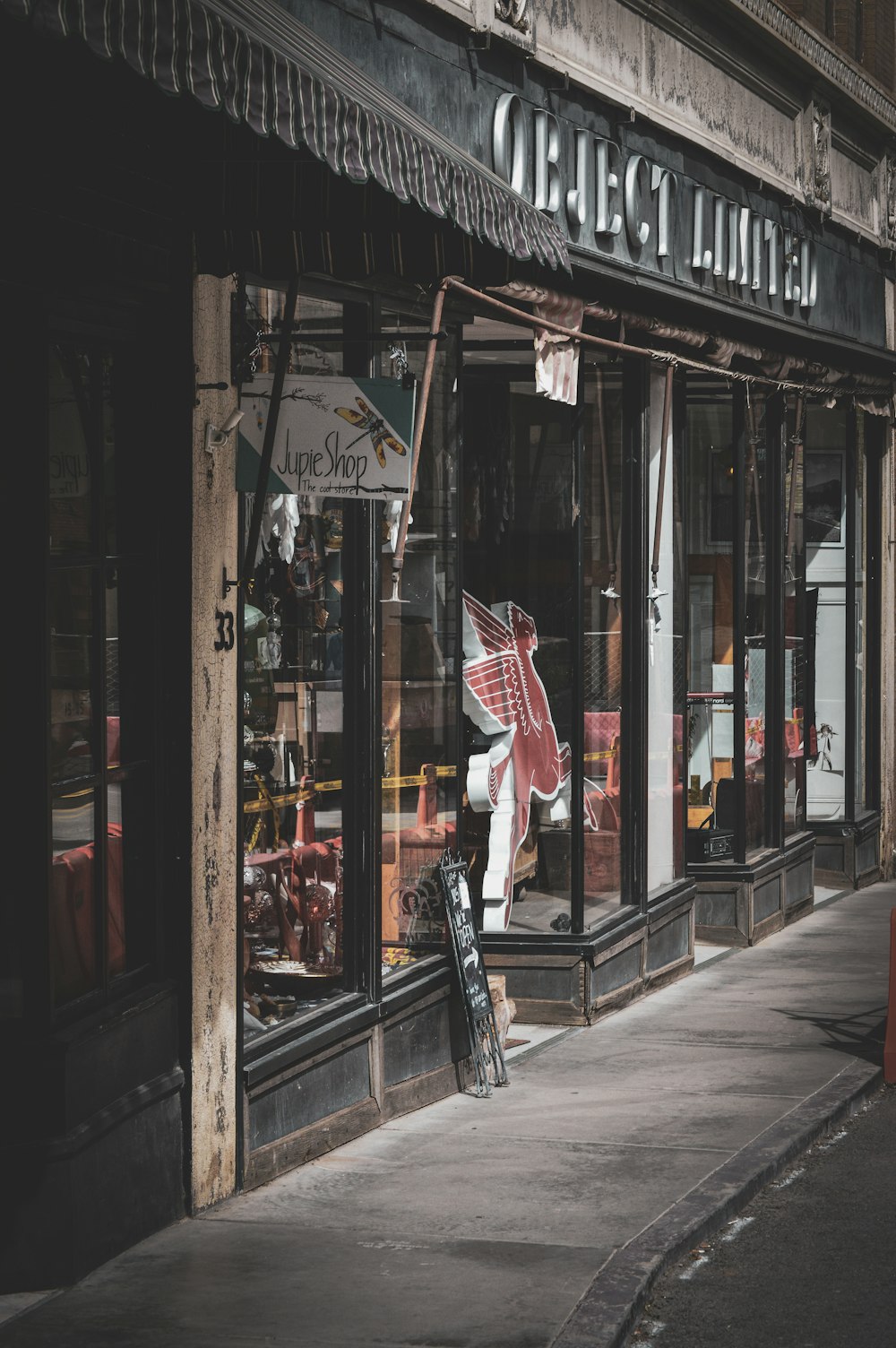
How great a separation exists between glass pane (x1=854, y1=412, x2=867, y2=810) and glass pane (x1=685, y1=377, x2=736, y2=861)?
136 inches

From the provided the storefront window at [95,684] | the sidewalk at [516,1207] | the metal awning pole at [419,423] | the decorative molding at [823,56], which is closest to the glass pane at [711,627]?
the decorative molding at [823,56]

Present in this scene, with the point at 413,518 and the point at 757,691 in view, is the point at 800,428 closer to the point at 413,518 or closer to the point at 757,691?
the point at 757,691

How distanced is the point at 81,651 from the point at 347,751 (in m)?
2.01

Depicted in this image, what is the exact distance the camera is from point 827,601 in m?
17.1

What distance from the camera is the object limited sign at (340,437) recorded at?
7562mm

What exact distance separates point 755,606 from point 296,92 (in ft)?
31.8

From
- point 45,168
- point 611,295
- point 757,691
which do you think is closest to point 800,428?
point 757,691

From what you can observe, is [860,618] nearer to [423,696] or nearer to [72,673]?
[423,696]

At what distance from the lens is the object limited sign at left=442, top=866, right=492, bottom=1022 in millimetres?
9047

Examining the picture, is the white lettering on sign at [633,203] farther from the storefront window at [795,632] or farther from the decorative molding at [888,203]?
the decorative molding at [888,203]

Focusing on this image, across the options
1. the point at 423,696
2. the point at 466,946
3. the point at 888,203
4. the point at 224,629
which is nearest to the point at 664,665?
the point at 423,696

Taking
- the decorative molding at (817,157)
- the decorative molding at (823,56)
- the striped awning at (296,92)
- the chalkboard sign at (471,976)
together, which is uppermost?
the decorative molding at (823,56)

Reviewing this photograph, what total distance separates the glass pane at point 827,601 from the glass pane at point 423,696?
25.8 feet

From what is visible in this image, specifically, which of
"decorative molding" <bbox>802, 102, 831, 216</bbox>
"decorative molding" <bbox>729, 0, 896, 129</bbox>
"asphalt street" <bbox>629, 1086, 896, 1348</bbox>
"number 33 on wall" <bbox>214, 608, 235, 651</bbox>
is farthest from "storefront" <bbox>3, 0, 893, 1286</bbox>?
"asphalt street" <bbox>629, 1086, 896, 1348</bbox>
